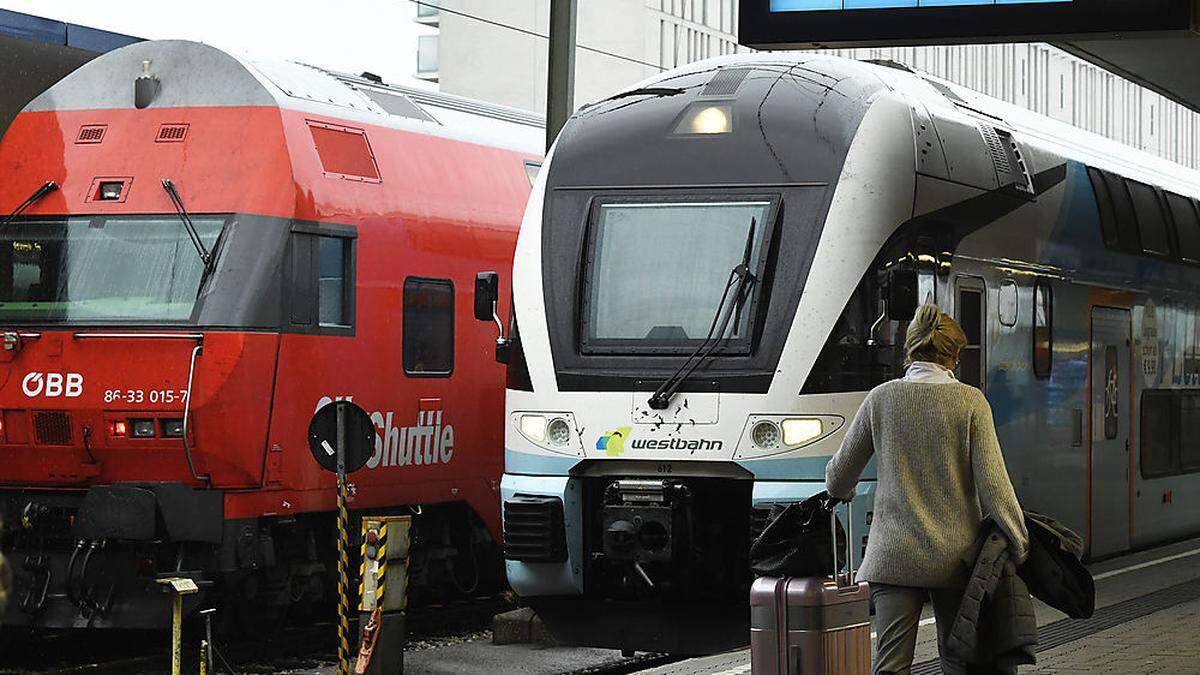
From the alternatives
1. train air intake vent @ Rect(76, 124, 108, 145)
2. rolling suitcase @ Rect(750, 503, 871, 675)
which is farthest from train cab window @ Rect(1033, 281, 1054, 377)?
rolling suitcase @ Rect(750, 503, 871, 675)

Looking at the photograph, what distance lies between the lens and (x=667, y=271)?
11.2 metres

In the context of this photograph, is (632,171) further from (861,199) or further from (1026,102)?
(1026,102)

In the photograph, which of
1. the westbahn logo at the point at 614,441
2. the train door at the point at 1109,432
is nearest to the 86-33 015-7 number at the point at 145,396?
the westbahn logo at the point at 614,441

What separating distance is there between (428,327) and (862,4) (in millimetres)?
4086

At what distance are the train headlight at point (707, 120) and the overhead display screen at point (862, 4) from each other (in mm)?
987

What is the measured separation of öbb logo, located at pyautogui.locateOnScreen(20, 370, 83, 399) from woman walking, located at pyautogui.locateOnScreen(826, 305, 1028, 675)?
6.83 meters

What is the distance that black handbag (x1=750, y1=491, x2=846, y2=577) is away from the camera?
698cm

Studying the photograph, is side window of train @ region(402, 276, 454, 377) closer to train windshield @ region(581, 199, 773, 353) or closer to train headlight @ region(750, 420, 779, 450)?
train windshield @ region(581, 199, 773, 353)

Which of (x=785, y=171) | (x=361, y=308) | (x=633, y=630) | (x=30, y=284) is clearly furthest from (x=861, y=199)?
(x=30, y=284)

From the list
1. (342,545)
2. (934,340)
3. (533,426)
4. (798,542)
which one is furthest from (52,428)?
(934,340)

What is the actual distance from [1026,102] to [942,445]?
3269 inches

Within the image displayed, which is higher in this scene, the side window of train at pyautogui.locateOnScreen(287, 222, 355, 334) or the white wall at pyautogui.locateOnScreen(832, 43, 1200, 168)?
the white wall at pyautogui.locateOnScreen(832, 43, 1200, 168)

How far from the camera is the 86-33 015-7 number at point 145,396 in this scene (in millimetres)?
12305

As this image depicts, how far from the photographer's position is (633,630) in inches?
435
